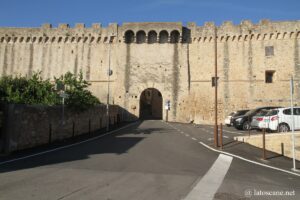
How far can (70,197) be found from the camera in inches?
189

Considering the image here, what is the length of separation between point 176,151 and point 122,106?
19546mm

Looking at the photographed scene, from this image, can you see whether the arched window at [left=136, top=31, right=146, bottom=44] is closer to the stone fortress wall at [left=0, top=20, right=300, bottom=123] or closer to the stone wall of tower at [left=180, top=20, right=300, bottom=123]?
the stone fortress wall at [left=0, top=20, right=300, bottom=123]

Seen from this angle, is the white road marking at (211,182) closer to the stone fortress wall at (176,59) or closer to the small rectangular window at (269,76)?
the stone fortress wall at (176,59)

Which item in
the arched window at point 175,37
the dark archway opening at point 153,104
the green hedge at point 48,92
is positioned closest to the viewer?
the green hedge at point 48,92

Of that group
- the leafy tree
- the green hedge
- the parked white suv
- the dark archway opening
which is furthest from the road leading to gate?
the dark archway opening

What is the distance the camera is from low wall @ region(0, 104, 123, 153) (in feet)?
34.5

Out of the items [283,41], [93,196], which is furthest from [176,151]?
[283,41]

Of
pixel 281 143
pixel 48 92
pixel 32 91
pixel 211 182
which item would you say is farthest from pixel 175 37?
pixel 211 182

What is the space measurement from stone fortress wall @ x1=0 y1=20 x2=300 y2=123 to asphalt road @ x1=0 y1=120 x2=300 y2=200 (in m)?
20.1

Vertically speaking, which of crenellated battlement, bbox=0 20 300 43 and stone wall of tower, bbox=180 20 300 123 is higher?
crenellated battlement, bbox=0 20 300 43

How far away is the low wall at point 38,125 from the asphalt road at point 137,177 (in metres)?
1.85

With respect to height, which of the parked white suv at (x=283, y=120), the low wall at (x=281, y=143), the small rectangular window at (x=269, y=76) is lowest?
the low wall at (x=281, y=143)

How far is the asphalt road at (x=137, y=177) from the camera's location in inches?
202

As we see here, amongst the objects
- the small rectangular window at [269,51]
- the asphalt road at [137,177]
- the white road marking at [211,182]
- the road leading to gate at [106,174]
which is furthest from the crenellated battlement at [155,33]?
the white road marking at [211,182]
